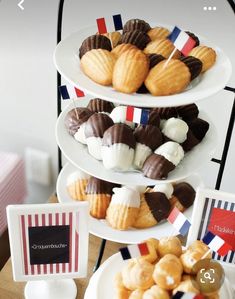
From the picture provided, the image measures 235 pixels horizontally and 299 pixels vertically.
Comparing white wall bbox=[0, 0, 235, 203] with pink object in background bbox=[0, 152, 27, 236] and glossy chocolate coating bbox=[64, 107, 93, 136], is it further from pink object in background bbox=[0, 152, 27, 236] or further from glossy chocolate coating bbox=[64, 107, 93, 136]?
glossy chocolate coating bbox=[64, 107, 93, 136]

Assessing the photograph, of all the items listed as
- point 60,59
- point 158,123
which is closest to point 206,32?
point 158,123

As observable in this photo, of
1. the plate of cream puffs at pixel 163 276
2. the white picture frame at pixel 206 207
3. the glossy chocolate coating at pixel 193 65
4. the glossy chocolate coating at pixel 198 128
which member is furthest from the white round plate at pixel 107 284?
the glossy chocolate coating at pixel 193 65

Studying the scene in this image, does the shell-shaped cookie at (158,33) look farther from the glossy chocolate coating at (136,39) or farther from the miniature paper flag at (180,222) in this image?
the miniature paper flag at (180,222)

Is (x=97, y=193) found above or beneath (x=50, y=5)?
beneath

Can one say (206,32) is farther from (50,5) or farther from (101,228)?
(101,228)

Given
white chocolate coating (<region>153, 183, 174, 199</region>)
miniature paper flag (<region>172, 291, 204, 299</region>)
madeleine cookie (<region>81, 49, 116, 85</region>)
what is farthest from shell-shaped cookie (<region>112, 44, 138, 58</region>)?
miniature paper flag (<region>172, 291, 204, 299</region>)

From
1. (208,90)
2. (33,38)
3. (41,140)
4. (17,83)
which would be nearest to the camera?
(208,90)
